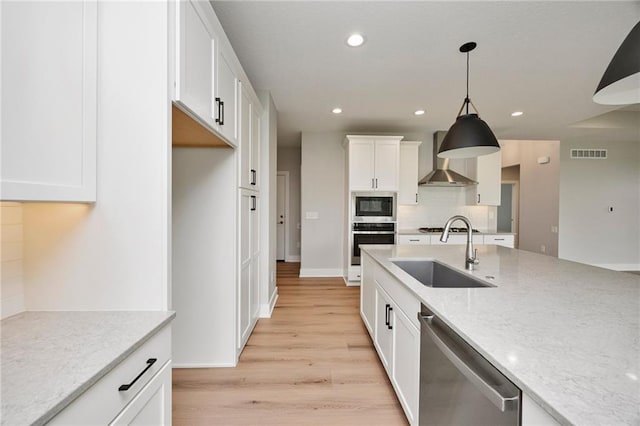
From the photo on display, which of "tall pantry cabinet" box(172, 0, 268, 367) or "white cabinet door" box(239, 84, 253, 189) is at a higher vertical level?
"white cabinet door" box(239, 84, 253, 189)

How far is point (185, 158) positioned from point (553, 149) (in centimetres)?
719

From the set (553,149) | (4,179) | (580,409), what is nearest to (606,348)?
(580,409)

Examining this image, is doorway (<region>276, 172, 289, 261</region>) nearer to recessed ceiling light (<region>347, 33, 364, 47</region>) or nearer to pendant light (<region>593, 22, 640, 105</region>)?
recessed ceiling light (<region>347, 33, 364, 47</region>)

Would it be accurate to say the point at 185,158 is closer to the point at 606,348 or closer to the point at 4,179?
the point at 4,179

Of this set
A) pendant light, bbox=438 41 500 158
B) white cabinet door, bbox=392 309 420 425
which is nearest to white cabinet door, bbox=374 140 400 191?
pendant light, bbox=438 41 500 158

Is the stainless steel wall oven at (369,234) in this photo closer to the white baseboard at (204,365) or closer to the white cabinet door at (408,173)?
the white cabinet door at (408,173)

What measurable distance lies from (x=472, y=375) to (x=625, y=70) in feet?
3.86

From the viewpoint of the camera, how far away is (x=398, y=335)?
165 centimetres

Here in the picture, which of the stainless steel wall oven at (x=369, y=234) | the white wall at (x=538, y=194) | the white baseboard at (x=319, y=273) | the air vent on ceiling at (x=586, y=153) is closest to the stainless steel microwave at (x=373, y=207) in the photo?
the stainless steel wall oven at (x=369, y=234)

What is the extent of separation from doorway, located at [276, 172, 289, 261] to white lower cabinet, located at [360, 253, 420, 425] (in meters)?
4.29

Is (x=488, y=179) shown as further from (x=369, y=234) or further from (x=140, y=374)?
(x=140, y=374)

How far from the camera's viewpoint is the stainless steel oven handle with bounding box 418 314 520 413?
27.5 inches

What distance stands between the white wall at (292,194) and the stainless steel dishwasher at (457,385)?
210 inches

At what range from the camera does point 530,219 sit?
6.46 metres
